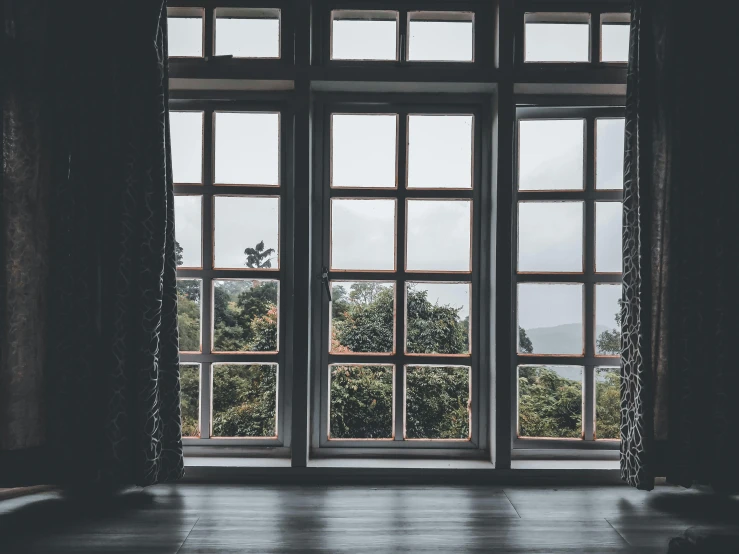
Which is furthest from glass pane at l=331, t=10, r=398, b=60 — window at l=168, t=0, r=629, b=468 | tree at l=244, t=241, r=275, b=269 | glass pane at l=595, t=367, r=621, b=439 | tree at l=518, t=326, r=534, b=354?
glass pane at l=595, t=367, r=621, b=439

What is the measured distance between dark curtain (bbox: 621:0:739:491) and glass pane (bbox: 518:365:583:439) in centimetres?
30

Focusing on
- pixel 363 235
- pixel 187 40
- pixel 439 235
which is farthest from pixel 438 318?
pixel 187 40

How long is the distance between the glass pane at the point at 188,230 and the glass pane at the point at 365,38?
87 centimetres

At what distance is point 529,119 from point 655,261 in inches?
31.3

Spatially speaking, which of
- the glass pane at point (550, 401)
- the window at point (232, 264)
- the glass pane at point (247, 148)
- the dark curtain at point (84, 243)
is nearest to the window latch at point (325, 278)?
the window at point (232, 264)

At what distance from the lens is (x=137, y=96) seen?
1674mm

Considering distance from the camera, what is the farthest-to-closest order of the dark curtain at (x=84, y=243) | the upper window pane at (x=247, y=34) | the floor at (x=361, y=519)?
the upper window pane at (x=247, y=34)
the dark curtain at (x=84, y=243)
the floor at (x=361, y=519)

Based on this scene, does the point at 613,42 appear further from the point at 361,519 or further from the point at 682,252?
the point at 361,519

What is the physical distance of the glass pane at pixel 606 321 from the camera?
2.03 meters

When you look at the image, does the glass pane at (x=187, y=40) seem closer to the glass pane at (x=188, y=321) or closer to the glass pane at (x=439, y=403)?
the glass pane at (x=188, y=321)

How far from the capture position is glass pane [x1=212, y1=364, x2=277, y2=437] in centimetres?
201

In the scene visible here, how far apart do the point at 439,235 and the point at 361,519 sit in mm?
1142

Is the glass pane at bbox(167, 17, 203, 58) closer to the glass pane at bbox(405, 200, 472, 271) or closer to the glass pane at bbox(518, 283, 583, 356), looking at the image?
the glass pane at bbox(405, 200, 472, 271)

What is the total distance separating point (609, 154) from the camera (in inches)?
80.3
